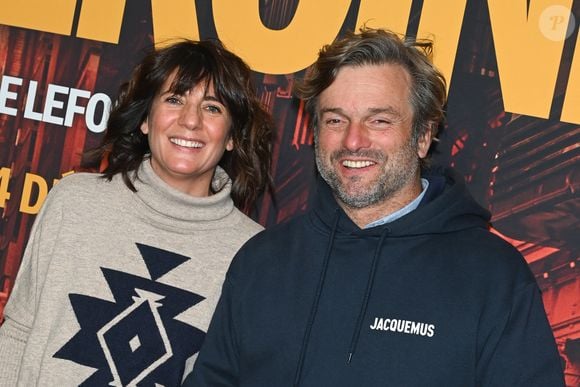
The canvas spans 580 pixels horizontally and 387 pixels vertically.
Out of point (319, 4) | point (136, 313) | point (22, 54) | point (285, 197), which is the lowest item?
point (136, 313)

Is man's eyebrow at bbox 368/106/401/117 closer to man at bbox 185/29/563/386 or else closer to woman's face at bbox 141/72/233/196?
man at bbox 185/29/563/386

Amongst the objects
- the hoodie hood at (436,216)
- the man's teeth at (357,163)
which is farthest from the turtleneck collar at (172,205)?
the man's teeth at (357,163)

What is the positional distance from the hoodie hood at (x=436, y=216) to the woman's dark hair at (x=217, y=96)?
40 centimetres

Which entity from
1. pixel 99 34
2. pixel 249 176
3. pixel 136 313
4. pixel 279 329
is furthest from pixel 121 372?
pixel 99 34

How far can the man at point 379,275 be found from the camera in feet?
6.00

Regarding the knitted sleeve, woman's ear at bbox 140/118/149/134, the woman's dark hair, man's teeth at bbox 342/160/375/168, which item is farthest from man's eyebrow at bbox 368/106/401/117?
the knitted sleeve

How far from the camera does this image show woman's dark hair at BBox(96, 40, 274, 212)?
2301 mm

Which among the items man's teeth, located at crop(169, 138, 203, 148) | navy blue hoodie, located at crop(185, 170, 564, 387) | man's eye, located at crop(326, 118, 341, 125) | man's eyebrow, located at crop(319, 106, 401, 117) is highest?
man's eyebrow, located at crop(319, 106, 401, 117)

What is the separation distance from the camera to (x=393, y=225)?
6.50ft

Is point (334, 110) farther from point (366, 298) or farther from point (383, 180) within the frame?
point (366, 298)

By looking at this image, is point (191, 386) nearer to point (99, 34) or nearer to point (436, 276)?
point (436, 276)

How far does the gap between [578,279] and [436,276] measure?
2.24 ft

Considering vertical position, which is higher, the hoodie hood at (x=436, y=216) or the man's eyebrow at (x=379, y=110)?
the man's eyebrow at (x=379, y=110)

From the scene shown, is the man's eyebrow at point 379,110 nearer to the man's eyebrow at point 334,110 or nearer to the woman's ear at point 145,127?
the man's eyebrow at point 334,110
